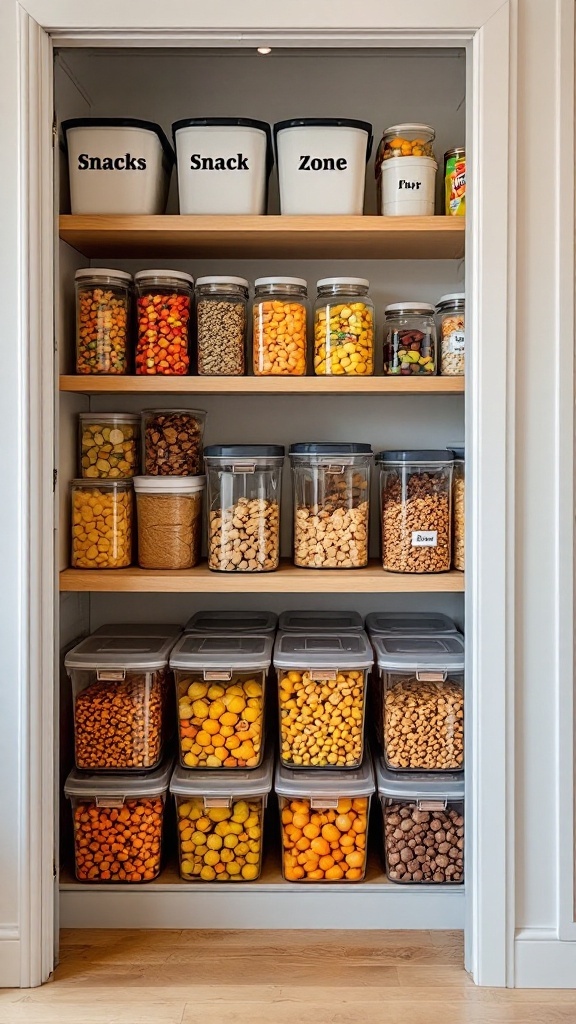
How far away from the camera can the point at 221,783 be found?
7.14 feet

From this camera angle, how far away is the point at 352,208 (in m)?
2.13

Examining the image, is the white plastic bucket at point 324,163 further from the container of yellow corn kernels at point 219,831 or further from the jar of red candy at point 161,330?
the container of yellow corn kernels at point 219,831

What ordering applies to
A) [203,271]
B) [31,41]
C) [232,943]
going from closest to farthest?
[31,41] → [232,943] → [203,271]

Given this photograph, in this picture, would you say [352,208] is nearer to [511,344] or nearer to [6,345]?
[511,344]

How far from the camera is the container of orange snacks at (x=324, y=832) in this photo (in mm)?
2172

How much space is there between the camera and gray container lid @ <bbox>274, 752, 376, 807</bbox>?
2.15m

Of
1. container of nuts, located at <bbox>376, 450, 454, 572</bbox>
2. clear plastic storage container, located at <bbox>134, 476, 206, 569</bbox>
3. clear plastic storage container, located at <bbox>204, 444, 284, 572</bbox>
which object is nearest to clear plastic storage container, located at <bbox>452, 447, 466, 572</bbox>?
container of nuts, located at <bbox>376, 450, 454, 572</bbox>

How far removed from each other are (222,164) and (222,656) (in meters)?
1.24

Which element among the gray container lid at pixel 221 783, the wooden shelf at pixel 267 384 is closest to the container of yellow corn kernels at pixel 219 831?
the gray container lid at pixel 221 783

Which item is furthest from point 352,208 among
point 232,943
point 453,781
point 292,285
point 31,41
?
point 232,943

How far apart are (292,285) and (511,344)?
0.59 meters

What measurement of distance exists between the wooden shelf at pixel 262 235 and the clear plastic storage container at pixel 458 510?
0.57 m

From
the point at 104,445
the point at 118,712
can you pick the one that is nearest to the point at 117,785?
the point at 118,712

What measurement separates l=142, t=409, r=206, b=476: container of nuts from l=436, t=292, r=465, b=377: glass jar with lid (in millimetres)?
688
